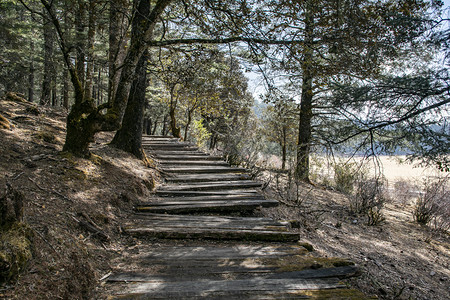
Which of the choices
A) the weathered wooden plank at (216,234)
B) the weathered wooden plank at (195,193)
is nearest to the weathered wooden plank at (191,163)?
the weathered wooden plank at (195,193)

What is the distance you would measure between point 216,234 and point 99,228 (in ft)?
4.78

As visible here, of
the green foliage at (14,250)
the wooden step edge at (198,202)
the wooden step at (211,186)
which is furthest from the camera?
the wooden step at (211,186)

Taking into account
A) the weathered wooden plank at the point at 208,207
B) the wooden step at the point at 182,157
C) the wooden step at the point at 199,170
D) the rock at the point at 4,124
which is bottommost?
the weathered wooden plank at the point at 208,207

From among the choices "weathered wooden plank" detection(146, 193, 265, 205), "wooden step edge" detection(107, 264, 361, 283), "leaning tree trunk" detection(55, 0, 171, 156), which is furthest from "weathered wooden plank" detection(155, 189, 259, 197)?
"wooden step edge" detection(107, 264, 361, 283)

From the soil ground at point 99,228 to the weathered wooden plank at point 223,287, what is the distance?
425mm

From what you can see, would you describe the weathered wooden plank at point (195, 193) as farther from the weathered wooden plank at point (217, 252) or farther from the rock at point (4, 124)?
the rock at point (4, 124)

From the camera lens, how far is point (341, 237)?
5211 millimetres

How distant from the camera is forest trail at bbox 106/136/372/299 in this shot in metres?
2.36

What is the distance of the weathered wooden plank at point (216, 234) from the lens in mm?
3520

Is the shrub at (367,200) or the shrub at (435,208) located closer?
the shrub at (367,200)

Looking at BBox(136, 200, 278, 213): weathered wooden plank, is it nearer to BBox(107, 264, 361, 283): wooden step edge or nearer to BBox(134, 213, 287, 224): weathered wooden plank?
BBox(134, 213, 287, 224): weathered wooden plank

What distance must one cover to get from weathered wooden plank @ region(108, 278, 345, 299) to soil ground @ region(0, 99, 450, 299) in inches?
16.8

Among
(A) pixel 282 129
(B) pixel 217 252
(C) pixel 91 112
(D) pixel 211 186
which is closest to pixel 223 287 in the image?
(B) pixel 217 252

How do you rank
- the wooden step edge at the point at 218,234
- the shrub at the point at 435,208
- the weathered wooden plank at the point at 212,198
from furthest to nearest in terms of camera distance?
the shrub at the point at 435,208
the weathered wooden plank at the point at 212,198
the wooden step edge at the point at 218,234
